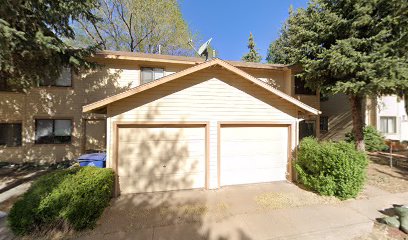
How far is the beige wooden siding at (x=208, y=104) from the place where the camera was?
21.8ft

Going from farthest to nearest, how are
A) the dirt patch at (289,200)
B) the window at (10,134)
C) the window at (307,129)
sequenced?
1. the window at (307,129)
2. the window at (10,134)
3. the dirt patch at (289,200)

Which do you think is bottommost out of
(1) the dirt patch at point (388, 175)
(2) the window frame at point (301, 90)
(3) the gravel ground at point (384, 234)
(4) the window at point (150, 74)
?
(3) the gravel ground at point (384, 234)

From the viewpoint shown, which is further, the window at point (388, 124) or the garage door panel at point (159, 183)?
the window at point (388, 124)

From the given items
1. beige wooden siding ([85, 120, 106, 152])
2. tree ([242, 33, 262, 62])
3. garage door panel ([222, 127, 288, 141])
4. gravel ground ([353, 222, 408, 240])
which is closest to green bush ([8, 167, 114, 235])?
garage door panel ([222, 127, 288, 141])

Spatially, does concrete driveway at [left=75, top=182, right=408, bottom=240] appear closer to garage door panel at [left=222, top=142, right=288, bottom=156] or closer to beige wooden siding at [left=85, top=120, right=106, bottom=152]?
garage door panel at [left=222, top=142, right=288, bottom=156]

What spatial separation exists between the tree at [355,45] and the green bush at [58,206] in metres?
10.4

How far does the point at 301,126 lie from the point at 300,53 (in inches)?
223

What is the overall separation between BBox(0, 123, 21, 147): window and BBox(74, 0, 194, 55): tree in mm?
10827

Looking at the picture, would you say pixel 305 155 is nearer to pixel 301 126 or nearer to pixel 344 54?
pixel 344 54

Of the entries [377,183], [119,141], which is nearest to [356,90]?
[377,183]

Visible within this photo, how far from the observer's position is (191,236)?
14.8 feet

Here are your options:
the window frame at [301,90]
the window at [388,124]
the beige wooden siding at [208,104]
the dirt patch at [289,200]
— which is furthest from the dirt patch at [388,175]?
the window at [388,124]

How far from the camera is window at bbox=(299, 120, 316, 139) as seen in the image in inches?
573

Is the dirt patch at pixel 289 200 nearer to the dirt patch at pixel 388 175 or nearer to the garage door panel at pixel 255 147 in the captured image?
the garage door panel at pixel 255 147
